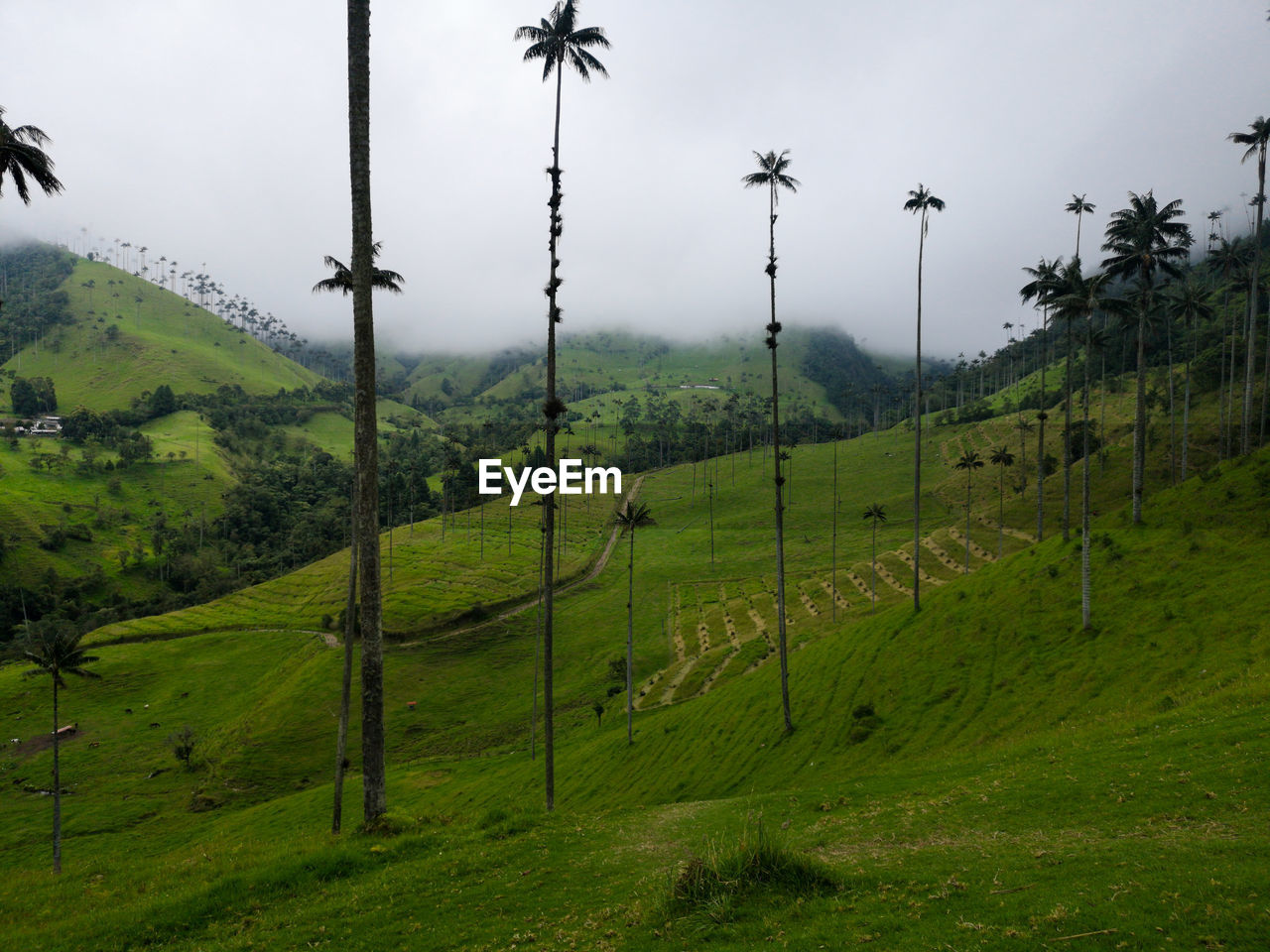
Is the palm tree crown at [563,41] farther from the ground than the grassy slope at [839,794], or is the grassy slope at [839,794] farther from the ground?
the palm tree crown at [563,41]

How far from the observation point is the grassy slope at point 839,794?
9.60 metres

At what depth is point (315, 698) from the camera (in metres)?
73.6

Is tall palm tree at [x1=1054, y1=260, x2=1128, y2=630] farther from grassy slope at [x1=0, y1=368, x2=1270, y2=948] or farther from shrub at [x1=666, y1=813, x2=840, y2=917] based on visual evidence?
shrub at [x1=666, y1=813, x2=840, y2=917]

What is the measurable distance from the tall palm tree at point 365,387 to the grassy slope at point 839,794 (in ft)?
6.97

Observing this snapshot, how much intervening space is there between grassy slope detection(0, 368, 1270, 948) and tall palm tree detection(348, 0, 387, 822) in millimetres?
2124

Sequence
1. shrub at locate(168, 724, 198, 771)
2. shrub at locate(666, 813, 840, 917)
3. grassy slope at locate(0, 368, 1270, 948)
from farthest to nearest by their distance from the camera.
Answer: shrub at locate(168, 724, 198, 771), shrub at locate(666, 813, 840, 917), grassy slope at locate(0, 368, 1270, 948)

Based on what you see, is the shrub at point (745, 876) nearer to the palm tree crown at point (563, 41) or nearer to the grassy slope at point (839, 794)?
the grassy slope at point (839, 794)

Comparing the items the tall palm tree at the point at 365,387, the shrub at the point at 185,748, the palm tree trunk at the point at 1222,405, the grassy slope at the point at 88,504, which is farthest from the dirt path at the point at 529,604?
the grassy slope at the point at 88,504

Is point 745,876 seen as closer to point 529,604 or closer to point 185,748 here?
point 185,748

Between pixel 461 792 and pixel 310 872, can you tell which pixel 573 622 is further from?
pixel 310 872

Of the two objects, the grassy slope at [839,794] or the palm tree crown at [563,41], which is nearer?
the grassy slope at [839,794]

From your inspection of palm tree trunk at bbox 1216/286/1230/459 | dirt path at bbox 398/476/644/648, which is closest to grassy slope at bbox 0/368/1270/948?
palm tree trunk at bbox 1216/286/1230/459

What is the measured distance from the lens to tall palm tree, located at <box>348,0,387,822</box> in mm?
15672

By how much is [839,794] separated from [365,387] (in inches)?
722
